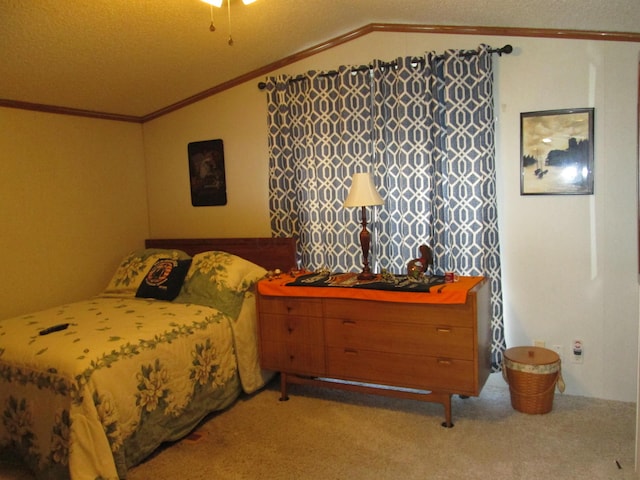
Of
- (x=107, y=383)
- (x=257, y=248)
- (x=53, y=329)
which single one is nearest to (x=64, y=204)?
(x=53, y=329)

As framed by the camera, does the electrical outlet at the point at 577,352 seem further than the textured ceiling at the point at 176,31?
Yes

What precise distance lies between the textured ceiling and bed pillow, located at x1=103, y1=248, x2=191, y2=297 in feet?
4.17

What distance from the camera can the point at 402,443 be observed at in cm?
258

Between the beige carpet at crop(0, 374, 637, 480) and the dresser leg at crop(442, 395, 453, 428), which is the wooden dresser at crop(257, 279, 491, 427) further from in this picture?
the beige carpet at crop(0, 374, 637, 480)

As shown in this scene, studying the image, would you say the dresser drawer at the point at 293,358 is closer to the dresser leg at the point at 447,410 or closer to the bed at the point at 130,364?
the bed at the point at 130,364

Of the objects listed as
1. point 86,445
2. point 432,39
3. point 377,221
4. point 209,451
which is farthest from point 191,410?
point 432,39

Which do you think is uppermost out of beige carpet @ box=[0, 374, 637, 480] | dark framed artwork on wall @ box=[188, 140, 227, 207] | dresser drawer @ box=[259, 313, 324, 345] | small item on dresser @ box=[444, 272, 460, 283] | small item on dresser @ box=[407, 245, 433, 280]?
dark framed artwork on wall @ box=[188, 140, 227, 207]

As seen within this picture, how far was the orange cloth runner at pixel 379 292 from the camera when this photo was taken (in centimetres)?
265

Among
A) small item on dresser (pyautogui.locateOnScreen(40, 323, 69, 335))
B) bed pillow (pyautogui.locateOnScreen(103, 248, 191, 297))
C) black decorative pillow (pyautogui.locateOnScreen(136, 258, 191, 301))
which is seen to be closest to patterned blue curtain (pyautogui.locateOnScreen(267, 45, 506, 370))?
black decorative pillow (pyautogui.locateOnScreen(136, 258, 191, 301))

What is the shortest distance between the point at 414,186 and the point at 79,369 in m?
2.28

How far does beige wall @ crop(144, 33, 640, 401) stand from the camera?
2854 millimetres

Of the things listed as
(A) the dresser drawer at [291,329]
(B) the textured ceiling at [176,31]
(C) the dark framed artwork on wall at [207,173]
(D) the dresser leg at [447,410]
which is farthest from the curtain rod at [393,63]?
(D) the dresser leg at [447,410]

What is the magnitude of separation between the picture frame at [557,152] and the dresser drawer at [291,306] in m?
1.52

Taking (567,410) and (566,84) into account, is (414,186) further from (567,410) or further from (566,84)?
(567,410)
